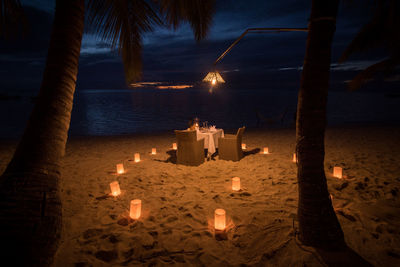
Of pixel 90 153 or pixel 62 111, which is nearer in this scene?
pixel 62 111

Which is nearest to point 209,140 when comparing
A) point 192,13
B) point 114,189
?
point 114,189

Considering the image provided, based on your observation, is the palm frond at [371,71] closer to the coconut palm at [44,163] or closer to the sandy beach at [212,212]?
the sandy beach at [212,212]

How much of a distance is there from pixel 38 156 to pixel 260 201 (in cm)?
292

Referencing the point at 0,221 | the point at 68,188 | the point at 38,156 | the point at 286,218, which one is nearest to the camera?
the point at 0,221

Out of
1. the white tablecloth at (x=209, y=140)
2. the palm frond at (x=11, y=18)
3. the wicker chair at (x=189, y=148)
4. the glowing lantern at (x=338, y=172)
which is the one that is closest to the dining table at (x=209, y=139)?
the white tablecloth at (x=209, y=140)

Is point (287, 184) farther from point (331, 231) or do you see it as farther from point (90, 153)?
point (90, 153)

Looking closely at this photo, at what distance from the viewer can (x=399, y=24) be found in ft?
6.83

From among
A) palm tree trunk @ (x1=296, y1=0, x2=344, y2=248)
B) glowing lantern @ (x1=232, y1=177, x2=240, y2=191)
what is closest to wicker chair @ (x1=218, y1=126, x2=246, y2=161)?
glowing lantern @ (x1=232, y1=177, x2=240, y2=191)

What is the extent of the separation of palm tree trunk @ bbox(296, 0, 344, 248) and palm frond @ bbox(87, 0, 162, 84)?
8.37 ft

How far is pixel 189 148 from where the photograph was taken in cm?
506

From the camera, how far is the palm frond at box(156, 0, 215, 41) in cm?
323

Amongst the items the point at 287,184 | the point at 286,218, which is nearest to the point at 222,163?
the point at 287,184

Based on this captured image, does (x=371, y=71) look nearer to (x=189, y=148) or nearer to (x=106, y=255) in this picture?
(x=189, y=148)

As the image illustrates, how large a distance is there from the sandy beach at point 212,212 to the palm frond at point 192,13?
2.81 m
